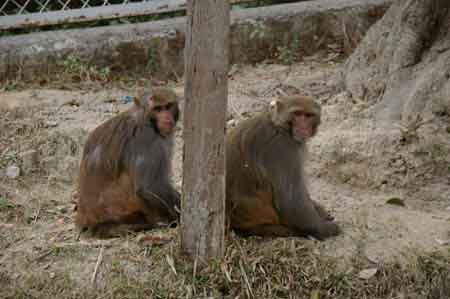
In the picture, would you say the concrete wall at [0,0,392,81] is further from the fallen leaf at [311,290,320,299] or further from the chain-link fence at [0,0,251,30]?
the fallen leaf at [311,290,320,299]

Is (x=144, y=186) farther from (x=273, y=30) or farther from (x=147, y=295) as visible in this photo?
(x=273, y=30)

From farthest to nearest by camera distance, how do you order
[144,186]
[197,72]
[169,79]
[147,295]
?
1. [169,79]
2. [144,186]
3. [147,295]
4. [197,72]

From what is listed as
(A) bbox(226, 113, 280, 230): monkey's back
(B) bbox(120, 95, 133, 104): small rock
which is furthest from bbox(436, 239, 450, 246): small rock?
(B) bbox(120, 95, 133, 104): small rock

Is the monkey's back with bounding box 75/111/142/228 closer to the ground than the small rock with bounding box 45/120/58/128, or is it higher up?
closer to the ground

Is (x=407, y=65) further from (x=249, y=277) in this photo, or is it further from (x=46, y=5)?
(x=46, y=5)

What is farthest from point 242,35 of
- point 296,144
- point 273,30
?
point 296,144

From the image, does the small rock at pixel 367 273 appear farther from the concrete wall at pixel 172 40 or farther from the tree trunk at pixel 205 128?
the concrete wall at pixel 172 40

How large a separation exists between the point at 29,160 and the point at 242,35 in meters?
3.71

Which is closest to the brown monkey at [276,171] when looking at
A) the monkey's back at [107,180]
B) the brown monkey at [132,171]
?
the brown monkey at [132,171]

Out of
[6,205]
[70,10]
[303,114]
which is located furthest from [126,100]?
[303,114]

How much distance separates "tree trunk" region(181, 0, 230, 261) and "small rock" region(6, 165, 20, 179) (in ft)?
9.62

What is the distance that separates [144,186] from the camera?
270 inches

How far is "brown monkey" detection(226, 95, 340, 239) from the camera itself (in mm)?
6648

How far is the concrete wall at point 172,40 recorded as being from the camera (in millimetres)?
10602
